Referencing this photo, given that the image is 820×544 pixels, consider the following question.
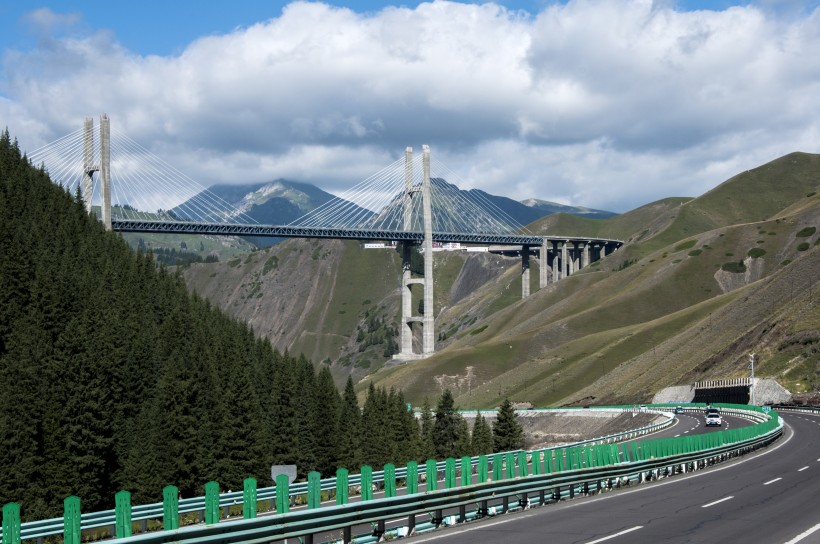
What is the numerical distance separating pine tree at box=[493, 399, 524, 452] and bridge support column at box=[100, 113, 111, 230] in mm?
83401

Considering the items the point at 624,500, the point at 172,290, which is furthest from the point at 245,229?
the point at 624,500

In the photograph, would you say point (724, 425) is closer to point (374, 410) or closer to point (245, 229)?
point (374, 410)

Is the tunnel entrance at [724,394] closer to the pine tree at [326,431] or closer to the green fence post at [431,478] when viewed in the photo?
the pine tree at [326,431]

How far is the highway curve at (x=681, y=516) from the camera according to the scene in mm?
23172

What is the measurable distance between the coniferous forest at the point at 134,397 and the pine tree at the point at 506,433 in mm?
1663

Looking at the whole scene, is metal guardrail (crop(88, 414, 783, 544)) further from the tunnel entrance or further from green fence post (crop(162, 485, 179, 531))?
the tunnel entrance

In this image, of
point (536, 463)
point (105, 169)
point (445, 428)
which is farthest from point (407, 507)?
point (105, 169)

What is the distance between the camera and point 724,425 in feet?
283

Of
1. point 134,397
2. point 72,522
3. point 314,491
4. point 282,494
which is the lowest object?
point 134,397

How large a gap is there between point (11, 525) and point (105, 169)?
167 meters

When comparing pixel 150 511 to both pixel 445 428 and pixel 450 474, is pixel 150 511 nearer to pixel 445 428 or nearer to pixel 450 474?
pixel 450 474

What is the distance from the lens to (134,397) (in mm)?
92125

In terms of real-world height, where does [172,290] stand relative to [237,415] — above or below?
above

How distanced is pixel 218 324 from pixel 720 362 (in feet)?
225
